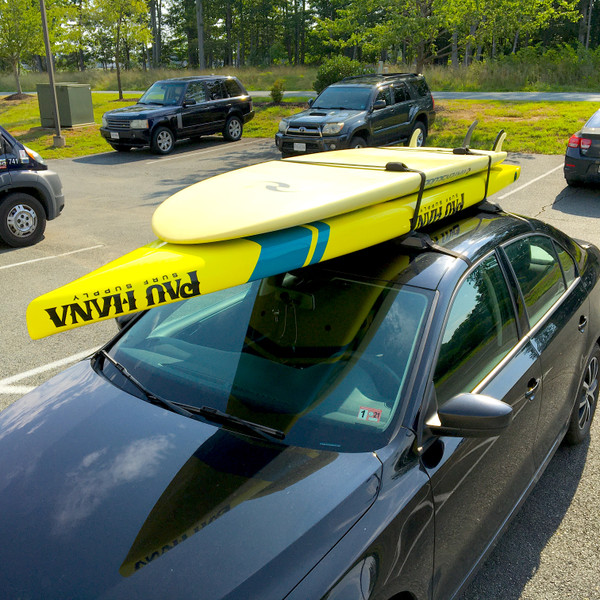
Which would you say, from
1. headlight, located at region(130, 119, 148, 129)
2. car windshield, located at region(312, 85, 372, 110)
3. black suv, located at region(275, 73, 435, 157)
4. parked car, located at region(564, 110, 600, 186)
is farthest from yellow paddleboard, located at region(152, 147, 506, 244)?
headlight, located at region(130, 119, 148, 129)

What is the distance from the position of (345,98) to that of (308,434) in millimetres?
13806

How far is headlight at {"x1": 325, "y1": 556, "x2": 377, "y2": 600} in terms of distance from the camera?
186 cm

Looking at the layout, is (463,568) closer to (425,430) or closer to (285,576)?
(425,430)

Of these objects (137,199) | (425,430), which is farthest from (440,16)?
(425,430)

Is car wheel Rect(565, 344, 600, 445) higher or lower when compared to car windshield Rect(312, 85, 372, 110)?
lower

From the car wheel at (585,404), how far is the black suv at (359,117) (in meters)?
10.3

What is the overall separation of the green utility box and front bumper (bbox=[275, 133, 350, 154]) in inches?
380

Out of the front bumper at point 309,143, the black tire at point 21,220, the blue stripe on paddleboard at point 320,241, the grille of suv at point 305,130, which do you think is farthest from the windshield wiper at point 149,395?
the grille of suv at point 305,130

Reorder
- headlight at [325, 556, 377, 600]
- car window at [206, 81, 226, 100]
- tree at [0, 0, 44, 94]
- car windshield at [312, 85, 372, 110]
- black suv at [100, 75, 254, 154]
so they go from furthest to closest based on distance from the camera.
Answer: tree at [0, 0, 44, 94] → car window at [206, 81, 226, 100] → black suv at [100, 75, 254, 154] → car windshield at [312, 85, 372, 110] → headlight at [325, 556, 377, 600]

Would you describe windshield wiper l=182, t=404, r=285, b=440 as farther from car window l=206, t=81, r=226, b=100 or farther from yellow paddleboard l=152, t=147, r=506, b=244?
car window l=206, t=81, r=226, b=100

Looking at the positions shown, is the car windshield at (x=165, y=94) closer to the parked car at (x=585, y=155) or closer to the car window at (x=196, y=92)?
the car window at (x=196, y=92)

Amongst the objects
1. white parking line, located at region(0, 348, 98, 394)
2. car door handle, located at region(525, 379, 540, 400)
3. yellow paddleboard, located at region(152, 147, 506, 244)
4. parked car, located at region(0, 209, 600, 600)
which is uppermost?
yellow paddleboard, located at region(152, 147, 506, 244)

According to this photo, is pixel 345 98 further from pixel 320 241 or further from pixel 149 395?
pixel 149 395

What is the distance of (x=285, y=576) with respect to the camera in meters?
1.84
